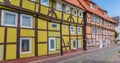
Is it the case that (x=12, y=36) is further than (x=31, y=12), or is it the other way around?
(x=31, y=12)

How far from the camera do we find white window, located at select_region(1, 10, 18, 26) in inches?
533

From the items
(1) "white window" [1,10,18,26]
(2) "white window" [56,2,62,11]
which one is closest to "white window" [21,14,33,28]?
(1) "white window" [1,10,18,26]

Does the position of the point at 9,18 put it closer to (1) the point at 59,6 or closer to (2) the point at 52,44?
(2) the point at 52,44

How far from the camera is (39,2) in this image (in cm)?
1766

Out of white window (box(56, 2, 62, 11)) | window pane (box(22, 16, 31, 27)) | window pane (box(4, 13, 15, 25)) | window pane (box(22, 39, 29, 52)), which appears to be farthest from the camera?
white window (box(56, 2, 62, 11))

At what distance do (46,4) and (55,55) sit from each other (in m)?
5.48

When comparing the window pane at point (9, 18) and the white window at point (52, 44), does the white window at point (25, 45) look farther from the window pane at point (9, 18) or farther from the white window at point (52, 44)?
the white window at point (52, 44)

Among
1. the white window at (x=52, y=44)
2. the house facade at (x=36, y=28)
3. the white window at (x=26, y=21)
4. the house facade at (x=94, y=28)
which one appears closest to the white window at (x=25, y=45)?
the house facade at (x=36, y=28)

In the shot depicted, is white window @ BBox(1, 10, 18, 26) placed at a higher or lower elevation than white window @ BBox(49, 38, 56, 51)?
higher

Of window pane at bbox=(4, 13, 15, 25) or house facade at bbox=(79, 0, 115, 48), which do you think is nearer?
window pane at bbox=(4, 13, 15, 25)

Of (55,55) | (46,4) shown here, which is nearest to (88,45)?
(55,55)

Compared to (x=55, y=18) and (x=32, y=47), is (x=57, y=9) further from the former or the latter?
(x=32, y=47)

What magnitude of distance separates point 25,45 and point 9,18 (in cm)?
277

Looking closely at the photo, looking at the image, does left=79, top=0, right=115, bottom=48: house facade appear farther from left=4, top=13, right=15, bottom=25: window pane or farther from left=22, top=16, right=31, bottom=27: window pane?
left=4, top=13, right=15, bottom=25: window pane
